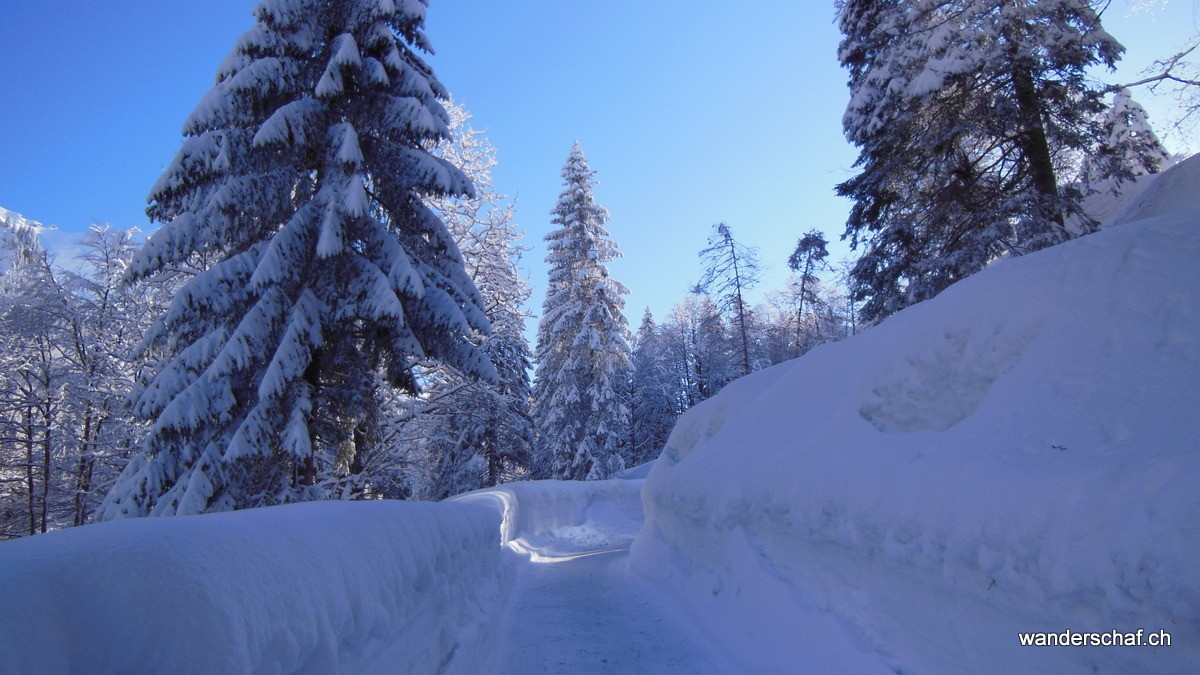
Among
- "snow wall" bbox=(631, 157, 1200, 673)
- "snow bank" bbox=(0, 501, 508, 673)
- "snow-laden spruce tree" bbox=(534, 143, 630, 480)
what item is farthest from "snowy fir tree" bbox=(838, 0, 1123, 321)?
"snow-laden spruce tree" bbox=(534, 143, 630, 480)

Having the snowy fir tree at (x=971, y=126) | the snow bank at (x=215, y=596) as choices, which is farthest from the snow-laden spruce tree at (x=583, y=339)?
the snow bank at (x=215, y=596)

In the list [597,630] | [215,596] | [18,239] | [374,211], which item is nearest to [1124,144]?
[597,630]

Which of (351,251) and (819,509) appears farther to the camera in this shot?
(351,251)

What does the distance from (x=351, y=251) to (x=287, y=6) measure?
11.8 ft

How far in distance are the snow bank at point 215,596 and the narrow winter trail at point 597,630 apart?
7.60 ft

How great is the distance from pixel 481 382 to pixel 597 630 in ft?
29.8

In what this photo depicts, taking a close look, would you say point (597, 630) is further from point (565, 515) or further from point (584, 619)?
point (565, 515)

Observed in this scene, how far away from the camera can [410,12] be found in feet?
30.9

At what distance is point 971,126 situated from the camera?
10.1 metres

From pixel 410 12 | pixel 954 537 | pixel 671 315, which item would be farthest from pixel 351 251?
pixel 671 315

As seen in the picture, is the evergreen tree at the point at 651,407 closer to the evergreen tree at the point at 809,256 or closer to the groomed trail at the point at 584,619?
the evergreen tree at the point at 809,256

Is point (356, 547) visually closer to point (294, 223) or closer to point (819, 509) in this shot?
point (819, 509)

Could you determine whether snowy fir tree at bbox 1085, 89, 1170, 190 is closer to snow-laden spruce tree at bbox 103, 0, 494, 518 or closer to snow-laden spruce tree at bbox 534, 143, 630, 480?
snow-laden spruce tree at bbox 103, 0, 494, 518

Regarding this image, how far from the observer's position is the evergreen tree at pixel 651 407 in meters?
36.2
